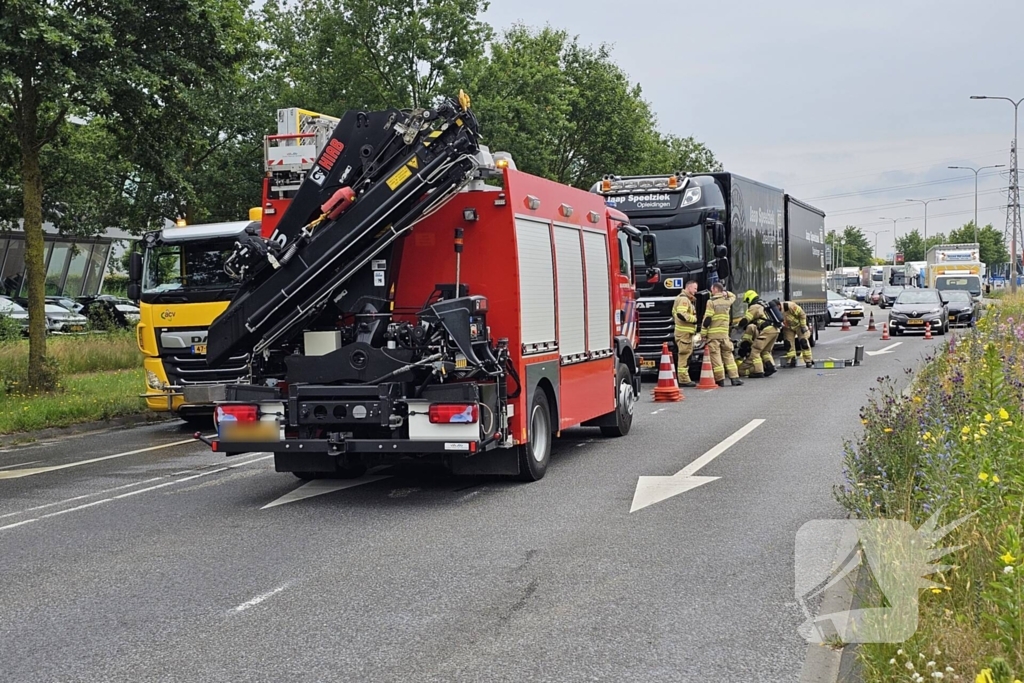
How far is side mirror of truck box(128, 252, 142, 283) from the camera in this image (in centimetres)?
1499

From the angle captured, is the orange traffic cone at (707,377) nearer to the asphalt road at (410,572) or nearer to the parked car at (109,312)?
A: the asphalt road at (410,572)

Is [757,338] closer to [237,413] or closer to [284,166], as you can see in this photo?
[284,166]

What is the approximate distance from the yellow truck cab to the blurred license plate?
5.62 metres

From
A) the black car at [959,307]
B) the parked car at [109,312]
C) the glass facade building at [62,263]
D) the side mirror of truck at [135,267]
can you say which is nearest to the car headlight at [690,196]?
the side mirror of truck at [135,267]

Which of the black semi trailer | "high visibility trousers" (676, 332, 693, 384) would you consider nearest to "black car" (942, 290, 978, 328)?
the black semi trailer

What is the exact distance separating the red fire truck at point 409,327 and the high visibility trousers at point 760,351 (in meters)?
12.7

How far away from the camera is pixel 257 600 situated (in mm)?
6484

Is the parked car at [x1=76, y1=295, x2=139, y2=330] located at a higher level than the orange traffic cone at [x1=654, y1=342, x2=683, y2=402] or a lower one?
higher

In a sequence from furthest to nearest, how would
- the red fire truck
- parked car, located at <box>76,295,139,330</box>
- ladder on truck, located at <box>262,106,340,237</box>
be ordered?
parked car, located at <box>76,295,139,330</box>
ladder on truck, located at <box>262,106,340,237</box>
the red fire truck

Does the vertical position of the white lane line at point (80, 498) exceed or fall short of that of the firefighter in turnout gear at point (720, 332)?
it falls short

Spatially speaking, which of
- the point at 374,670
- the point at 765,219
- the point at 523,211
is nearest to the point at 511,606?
the point at 374,670

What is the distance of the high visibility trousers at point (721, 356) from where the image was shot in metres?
20.9

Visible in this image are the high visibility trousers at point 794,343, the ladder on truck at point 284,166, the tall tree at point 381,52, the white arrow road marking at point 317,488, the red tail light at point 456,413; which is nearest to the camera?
the red tail light at point 456,413

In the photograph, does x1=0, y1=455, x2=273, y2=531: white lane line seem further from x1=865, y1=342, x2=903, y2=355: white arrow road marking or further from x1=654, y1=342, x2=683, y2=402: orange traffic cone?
x1=865, y1=342, x2=903, y2=355: white arrow road marking
